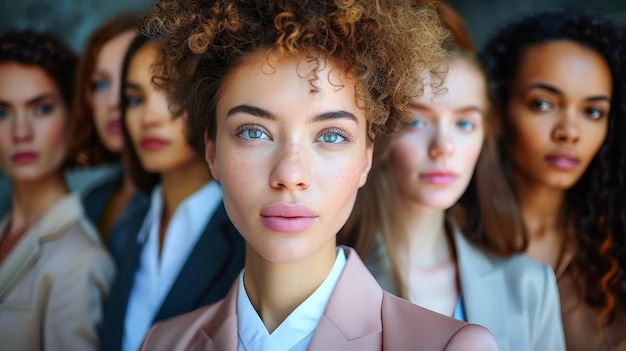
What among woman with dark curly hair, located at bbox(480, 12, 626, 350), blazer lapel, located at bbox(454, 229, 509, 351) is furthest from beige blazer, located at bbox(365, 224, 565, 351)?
woman with dark curly hair, located at bbox(480, 12, 626, 350)

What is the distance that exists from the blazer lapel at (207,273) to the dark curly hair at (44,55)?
34.5 inches

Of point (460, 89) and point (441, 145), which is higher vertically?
point (460, 89)

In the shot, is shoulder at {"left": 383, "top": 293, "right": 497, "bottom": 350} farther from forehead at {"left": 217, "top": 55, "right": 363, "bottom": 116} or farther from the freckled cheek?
the freckled cheek

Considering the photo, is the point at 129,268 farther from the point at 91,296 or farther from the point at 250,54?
the point at 250,54

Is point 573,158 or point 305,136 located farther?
point 573,158

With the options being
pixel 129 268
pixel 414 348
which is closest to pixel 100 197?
pixel 129 268

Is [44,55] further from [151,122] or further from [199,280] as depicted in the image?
[199,280]

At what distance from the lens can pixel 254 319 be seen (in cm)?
173

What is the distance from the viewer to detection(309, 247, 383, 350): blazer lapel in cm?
160

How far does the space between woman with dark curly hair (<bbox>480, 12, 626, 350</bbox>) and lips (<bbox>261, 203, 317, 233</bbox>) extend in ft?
3.35

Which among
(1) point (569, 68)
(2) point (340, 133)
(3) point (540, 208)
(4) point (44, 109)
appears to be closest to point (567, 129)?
(1) point (569, 68)

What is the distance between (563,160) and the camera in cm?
237

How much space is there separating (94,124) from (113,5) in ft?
2.34

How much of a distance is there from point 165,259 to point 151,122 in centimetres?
51
